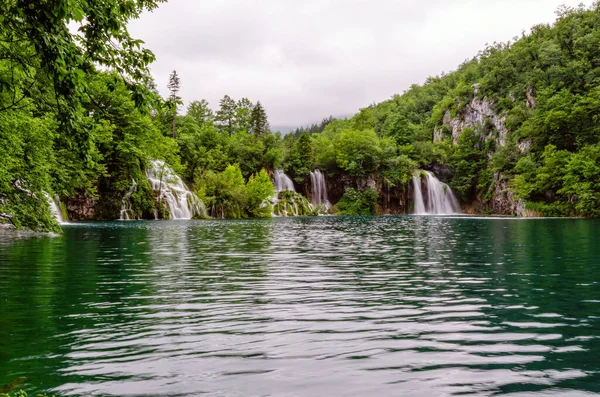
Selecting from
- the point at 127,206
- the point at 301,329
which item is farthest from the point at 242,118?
the point at 301,329

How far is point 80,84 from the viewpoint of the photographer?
549cm

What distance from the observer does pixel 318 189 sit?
89312 millimetres

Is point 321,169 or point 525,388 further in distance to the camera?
point 321,169

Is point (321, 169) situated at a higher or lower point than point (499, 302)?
higher

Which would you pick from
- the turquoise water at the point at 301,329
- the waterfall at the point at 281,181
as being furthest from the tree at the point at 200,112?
the turquoise water at the point at 301,329

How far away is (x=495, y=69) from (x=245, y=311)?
110156 mm

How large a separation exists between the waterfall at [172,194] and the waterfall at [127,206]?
2.49 meters

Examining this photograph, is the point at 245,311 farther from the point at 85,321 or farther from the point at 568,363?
the point at 568,363

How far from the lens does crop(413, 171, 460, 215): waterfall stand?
3487 inches

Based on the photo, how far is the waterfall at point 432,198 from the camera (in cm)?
8856

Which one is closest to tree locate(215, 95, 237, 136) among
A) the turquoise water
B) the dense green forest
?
the dense green forest

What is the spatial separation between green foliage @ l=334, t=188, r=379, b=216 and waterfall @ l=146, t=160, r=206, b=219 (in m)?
34.8

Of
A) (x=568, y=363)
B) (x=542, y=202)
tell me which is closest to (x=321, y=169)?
(x=542, y=202)

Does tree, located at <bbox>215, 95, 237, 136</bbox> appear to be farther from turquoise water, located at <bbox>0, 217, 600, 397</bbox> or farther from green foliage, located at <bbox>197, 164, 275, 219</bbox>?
turquoise water, located at <bbox>0, 217, 600, 397</bbox>
